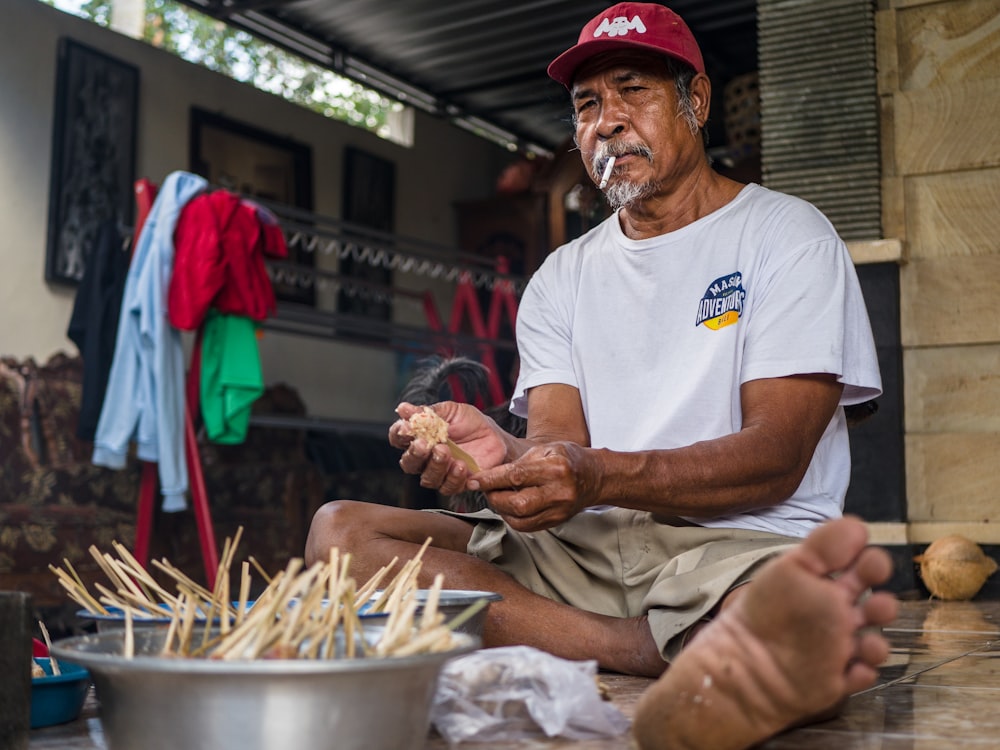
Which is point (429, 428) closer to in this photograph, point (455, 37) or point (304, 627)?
point (304, 627)

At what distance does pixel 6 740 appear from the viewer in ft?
4.02

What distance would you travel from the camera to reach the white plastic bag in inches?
53.7

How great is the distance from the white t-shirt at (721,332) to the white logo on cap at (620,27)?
358mm

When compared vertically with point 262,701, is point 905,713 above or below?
below

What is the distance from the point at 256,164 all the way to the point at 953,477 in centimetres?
467

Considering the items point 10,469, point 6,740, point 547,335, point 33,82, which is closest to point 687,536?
point 547,335

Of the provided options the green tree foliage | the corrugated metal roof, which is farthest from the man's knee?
the green tree foliage

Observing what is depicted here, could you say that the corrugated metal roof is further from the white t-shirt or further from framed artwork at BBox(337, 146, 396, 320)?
the white t-shirt

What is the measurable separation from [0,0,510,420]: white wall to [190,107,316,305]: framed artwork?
66 mm

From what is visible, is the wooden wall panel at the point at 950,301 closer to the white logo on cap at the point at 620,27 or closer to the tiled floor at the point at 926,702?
the tiled floor at the point at 926,702

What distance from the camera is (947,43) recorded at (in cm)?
355

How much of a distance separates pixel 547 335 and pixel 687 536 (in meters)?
0.55

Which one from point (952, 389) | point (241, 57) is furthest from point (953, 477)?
point (241, 57)

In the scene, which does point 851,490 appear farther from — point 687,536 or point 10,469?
point 10,469
